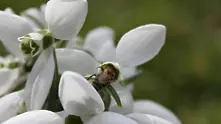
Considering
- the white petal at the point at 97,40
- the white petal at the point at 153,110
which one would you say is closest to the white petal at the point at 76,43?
the white petal at the point at 97,40

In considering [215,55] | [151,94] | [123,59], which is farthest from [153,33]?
[215,55]

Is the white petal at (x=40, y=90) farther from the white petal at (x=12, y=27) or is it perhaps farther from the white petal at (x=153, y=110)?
the white petal at (x=153, y=110)

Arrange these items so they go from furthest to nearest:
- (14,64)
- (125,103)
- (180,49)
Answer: (180,49) → (14,64) → (125,103)

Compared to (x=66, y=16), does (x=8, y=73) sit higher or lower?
lower

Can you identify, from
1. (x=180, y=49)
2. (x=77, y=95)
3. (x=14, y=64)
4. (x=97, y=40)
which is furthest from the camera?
(x=180, y=49)

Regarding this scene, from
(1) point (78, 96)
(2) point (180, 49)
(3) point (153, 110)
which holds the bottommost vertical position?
(2) point (180, 49)

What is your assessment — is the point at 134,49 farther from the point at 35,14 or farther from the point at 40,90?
the point at 35,14

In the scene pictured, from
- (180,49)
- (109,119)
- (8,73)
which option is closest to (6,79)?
(8,73)
